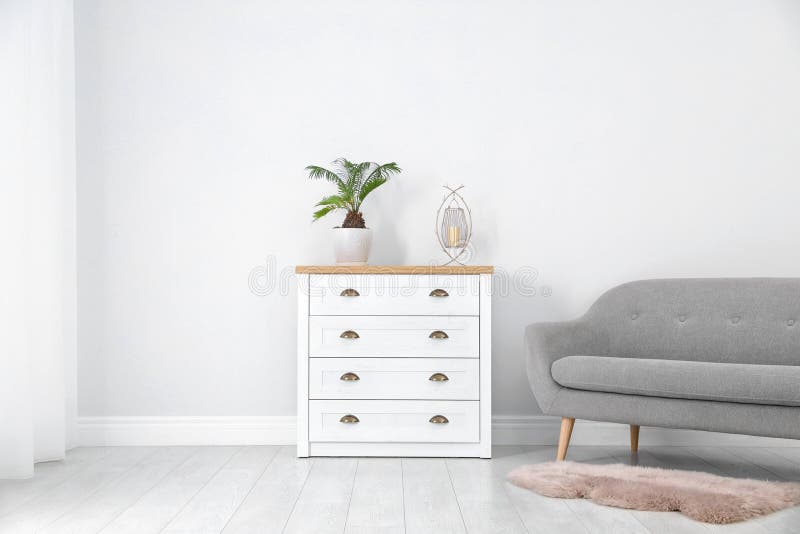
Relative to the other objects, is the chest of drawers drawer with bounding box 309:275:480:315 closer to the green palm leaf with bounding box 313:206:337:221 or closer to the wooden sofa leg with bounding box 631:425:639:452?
the green palm leaf with bounding box 313:206:337:221

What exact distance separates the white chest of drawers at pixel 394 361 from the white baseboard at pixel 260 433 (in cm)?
37

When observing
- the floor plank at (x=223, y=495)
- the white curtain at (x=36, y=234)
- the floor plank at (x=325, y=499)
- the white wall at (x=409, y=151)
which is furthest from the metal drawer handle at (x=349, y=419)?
the white curtain at (x=36, y=234)

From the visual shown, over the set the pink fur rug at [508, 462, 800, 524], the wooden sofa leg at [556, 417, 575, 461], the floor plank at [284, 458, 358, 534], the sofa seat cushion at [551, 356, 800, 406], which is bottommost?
the floor plank at [284, 458, 358, 534]

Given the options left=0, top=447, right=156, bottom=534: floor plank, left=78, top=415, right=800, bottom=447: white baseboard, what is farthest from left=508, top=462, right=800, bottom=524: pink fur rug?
left=0, top=447, right=156, bottom=534: floor plank

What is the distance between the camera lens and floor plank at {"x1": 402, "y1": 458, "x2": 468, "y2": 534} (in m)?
2.00

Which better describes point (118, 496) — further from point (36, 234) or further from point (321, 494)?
point (36, 234)

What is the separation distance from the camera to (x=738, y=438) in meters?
3.10

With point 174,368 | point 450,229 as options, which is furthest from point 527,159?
point 174,368

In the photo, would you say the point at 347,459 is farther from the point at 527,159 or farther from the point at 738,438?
the point at 738,438

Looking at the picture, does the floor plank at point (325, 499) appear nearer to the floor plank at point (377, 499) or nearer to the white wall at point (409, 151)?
the floor plank at point (377, 499)

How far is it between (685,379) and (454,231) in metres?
1.14

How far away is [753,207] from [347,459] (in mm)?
2179

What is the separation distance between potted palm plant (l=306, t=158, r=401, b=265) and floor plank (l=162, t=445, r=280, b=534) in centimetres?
90

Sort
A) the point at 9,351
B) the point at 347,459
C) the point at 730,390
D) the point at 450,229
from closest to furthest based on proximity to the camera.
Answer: the point at 730,390, the point at 9,351, the point at 347,459, the point at 450,229
